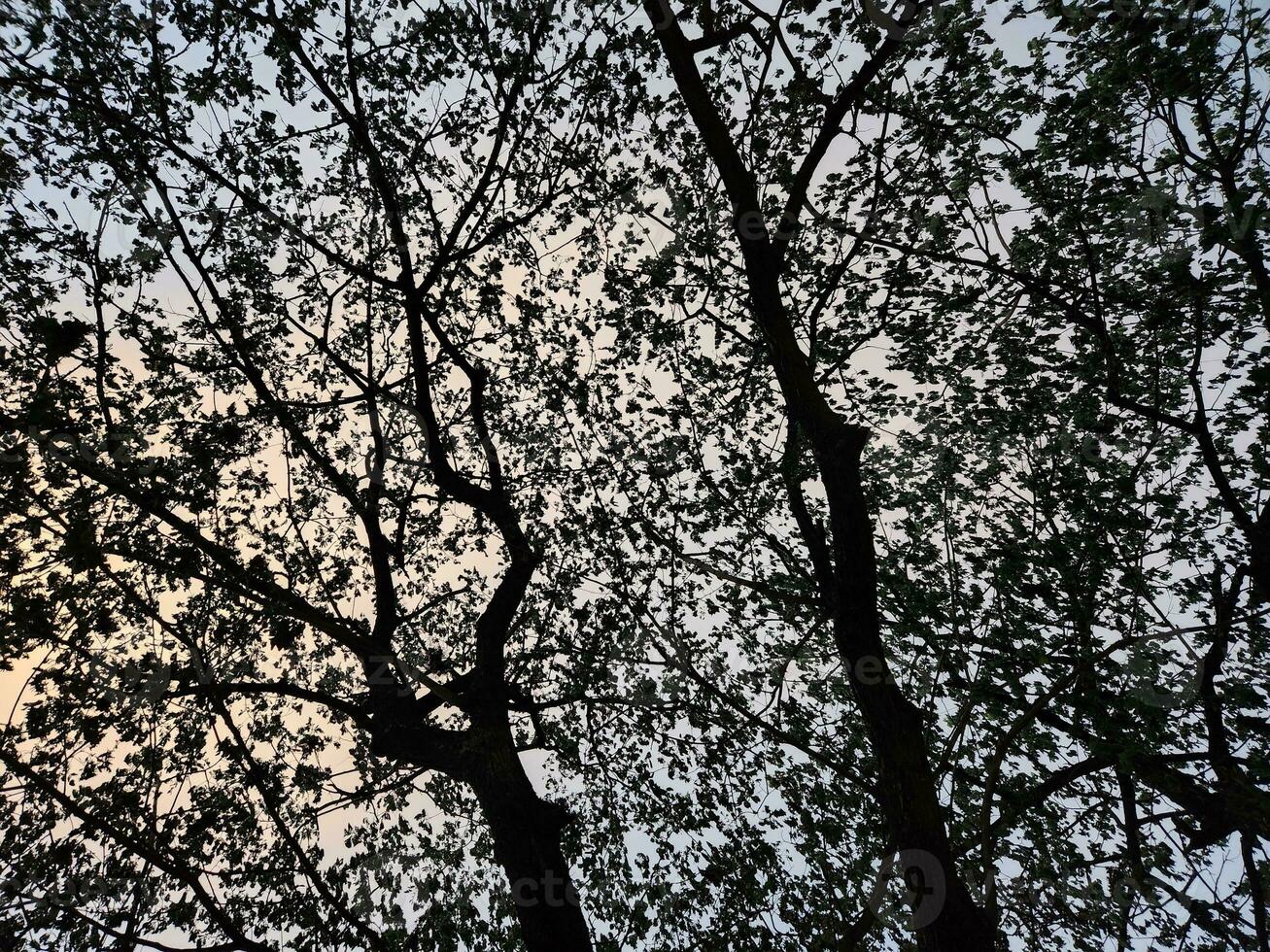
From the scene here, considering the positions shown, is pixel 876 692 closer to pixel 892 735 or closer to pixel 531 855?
pixel 892 735

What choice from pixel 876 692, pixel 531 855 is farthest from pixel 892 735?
pixel 531 855

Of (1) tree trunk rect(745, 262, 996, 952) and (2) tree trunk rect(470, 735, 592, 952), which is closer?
(1) tree trunk rect(745, 262, 996, 952)

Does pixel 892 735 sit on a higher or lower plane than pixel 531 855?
lower

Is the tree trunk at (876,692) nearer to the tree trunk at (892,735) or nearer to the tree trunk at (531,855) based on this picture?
the tree trunk at (892,735)

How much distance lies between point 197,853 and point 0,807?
2896mm

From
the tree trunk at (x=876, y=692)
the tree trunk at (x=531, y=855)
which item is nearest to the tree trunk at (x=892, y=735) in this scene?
the tree trunk at (x=876, y=692)

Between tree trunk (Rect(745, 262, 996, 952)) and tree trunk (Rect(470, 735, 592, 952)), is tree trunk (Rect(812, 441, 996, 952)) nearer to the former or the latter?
tree trunk (Rect(745, 262, 996, 952))

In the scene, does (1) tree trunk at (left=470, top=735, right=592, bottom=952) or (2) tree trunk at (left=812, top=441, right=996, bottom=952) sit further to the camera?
(1) tree trunk at (left=470, top=735, right=592, bottom=952)

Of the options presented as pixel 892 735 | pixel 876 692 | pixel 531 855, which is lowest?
pixel 892 735

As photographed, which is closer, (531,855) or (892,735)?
(892,735)

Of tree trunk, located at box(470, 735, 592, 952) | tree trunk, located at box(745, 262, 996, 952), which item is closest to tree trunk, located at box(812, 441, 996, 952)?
tree trunk, located at box(745, 262, 996, 952)

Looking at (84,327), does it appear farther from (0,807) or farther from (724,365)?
(724,365)

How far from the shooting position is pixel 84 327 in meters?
7.27

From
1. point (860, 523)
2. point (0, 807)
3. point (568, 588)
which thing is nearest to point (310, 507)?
point (568, 588)
